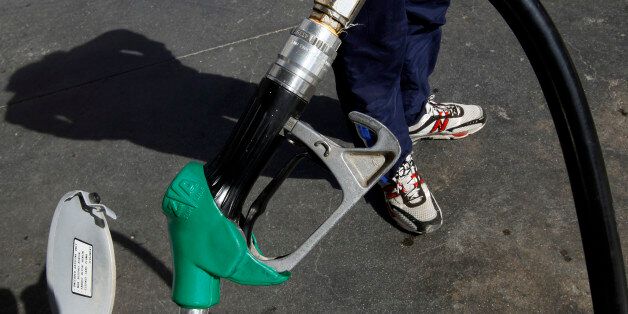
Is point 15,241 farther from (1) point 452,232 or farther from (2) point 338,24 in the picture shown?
(2) point 338,24

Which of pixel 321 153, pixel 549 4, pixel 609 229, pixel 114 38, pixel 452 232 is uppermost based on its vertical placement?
pixel 609 229

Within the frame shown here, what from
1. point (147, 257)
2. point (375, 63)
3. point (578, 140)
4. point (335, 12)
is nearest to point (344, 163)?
point (335, 12)

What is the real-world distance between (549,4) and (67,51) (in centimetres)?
219

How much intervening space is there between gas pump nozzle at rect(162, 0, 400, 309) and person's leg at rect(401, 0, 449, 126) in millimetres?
1064

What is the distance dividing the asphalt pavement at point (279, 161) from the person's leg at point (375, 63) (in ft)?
1.44

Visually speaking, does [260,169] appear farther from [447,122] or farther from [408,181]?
[447,122]

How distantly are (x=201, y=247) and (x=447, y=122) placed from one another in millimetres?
1570

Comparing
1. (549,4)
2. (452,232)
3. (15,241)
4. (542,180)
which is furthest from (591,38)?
(15,241)

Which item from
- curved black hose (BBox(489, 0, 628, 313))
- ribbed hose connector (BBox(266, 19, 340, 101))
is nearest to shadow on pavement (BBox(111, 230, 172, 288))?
ribbed hose connector (BBox(266, 19, 340, 101))

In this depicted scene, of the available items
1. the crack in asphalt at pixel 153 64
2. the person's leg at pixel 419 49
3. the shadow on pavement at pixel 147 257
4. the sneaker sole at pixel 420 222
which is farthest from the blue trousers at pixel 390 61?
the crack in asphalt at pixel 153 64

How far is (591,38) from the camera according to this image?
9.53ft

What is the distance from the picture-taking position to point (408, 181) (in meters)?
2.32

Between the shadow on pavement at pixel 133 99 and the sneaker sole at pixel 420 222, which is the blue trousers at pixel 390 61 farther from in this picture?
the shadow on pavement at pixel 133 99

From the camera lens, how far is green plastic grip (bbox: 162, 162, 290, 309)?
1.11 m
